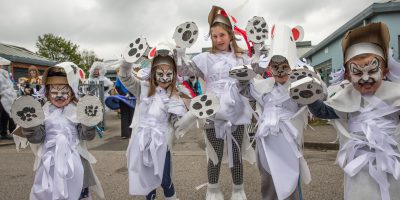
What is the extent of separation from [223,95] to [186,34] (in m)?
0.66

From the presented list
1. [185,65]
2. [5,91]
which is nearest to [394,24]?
[185,65]

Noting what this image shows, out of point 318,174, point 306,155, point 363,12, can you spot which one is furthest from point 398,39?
point 318,174

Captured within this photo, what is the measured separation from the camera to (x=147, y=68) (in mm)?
3279

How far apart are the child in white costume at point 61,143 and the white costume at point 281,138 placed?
58.5 inches

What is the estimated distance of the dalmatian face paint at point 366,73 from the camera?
7.52 feet

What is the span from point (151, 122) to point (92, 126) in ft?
1.68

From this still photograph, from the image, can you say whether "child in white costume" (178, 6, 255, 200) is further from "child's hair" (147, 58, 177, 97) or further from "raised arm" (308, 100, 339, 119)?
"raised arm" (308, 100, 339, 119)

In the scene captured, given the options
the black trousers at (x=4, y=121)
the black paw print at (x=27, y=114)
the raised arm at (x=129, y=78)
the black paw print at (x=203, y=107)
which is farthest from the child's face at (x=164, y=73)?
the black trousers at (x=4, y=121)

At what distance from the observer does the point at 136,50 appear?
9.27 ft

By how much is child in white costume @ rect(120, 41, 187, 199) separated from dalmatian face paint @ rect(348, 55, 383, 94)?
4.79ft

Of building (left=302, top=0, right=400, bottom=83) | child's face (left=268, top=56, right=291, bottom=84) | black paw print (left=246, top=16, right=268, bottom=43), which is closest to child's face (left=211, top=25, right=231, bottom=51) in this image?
black paw print (left=246, top=16, right=268, bottom=43)

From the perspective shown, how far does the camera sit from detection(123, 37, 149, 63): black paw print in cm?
281

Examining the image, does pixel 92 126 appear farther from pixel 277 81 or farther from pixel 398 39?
pixel 398 39

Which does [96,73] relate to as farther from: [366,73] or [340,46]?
[340,46]
